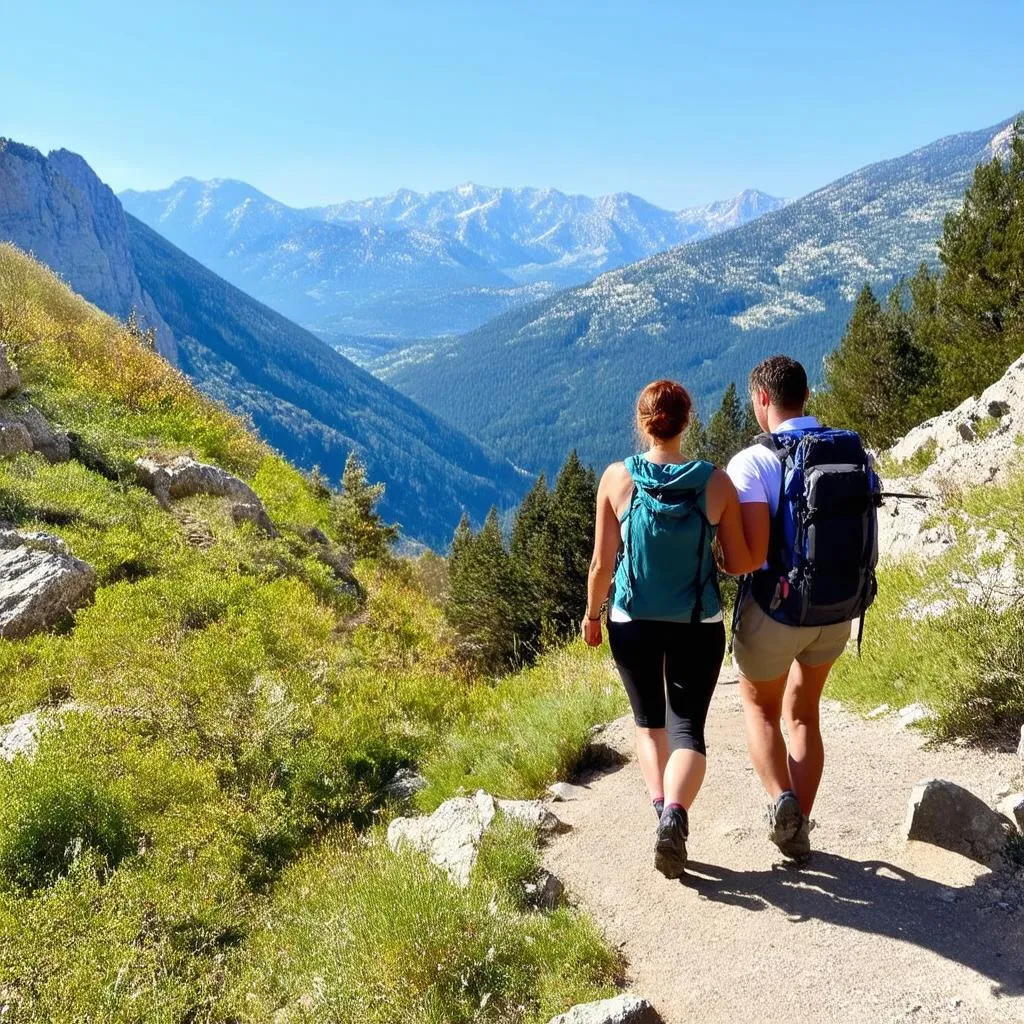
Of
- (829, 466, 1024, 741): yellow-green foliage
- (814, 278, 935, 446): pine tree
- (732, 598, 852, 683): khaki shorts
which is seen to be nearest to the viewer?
(732, 598, 852, 683): khaki shorts

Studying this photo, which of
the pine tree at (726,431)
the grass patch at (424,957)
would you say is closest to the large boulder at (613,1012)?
the grass patch at (424,957)

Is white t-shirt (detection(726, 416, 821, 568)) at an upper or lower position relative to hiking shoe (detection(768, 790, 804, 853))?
upper

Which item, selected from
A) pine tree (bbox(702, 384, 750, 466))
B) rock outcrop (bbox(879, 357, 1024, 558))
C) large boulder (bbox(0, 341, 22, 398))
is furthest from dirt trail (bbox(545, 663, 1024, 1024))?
pine tree (bbox(702, 384, 750, 466))

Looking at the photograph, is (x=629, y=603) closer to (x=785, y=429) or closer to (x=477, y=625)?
(x=785, y=429)

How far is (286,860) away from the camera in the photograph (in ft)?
15.4

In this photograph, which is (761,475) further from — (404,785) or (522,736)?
(404,785)

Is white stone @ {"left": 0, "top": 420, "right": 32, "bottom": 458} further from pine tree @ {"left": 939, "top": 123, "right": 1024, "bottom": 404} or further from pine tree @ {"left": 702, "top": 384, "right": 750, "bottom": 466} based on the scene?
pine tree @ {"left": 702, "top": 384, "right": 750, "bottom": 466}

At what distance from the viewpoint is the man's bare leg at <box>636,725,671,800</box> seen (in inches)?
149

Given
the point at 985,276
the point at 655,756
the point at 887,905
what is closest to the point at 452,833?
the point at 655,756

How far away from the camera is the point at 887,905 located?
3.54 m

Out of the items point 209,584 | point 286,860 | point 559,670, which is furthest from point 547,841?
point 209,584

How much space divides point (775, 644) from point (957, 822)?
4.71ft

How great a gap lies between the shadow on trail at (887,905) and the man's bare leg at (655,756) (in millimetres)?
525

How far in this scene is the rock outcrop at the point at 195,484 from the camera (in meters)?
11.5
